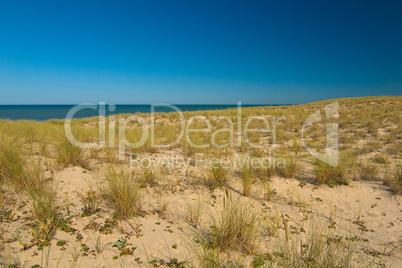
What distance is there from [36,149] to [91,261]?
441 cm

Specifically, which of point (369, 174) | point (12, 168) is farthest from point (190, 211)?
point (369, 174)

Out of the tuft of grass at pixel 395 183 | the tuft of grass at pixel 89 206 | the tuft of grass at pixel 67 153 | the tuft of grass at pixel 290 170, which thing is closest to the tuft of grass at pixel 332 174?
the tuft of grass at pixel 290 170

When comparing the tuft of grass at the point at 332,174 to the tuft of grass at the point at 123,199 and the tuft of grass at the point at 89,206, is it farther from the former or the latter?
the tuft of grass at the point at 89,206

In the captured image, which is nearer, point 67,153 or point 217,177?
point 217,177

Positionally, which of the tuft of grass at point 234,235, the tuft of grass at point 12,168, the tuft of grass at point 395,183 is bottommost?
the tuft of grass at point 234,235

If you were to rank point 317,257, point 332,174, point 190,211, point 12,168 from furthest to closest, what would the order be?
point 332,174 < point 12,168 < point 190,211 < point 317,257

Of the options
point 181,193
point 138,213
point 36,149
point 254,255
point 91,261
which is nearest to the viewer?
point 91,261

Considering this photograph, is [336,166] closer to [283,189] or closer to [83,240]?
[283,189]

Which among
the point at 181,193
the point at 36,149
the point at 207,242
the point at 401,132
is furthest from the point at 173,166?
the point at 401,132

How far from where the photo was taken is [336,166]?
14.8 feet

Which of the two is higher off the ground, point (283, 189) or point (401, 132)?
point (401, 132)

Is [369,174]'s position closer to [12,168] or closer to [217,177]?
[217,177]

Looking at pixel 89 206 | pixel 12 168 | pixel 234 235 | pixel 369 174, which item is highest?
pixel 12 168

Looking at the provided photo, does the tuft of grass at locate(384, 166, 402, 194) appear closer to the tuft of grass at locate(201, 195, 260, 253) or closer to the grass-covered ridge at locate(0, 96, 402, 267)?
the grass-covered ridge at locate(0, 96, 402, 267)
